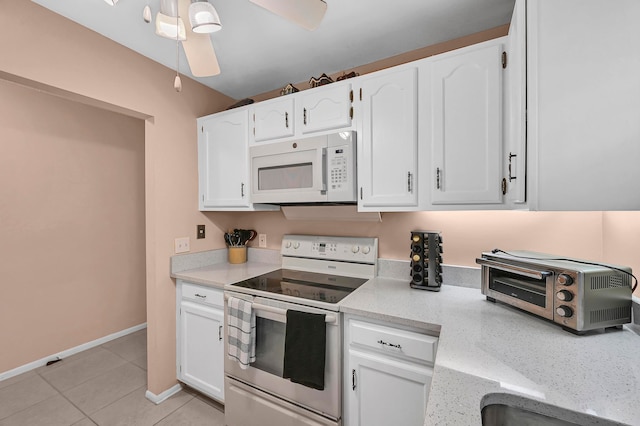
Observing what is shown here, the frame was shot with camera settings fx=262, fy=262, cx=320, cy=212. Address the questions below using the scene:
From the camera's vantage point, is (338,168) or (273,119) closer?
(338,168)

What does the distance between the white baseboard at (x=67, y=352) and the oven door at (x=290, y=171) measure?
2.45 meters

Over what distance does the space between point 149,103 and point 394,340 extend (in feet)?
7.34

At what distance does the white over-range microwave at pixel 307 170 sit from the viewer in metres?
1.64

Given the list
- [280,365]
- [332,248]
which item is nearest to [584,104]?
[332,248]

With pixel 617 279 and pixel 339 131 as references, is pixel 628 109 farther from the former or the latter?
pixel 339 131

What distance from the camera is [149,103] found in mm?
1923

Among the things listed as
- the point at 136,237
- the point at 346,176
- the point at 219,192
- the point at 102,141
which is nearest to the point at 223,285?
the point at 219,192

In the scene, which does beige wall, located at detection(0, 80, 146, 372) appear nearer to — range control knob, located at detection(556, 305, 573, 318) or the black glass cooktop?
the black glass cooktop

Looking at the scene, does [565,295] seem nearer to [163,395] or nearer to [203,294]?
[203,294]

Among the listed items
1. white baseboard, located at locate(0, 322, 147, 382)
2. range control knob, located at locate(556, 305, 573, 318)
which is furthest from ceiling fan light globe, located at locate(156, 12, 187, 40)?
white baseboard, located at locate(0, 322, 147, 382)

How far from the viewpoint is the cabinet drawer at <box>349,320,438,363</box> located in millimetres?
1161

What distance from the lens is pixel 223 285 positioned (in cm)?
175

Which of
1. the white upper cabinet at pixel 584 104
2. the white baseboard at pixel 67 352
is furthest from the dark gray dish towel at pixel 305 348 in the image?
the white baseboard at pixel 67 352

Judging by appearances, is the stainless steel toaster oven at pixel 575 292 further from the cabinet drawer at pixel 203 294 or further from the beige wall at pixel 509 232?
the cabinet drawer at pixel 203 294
